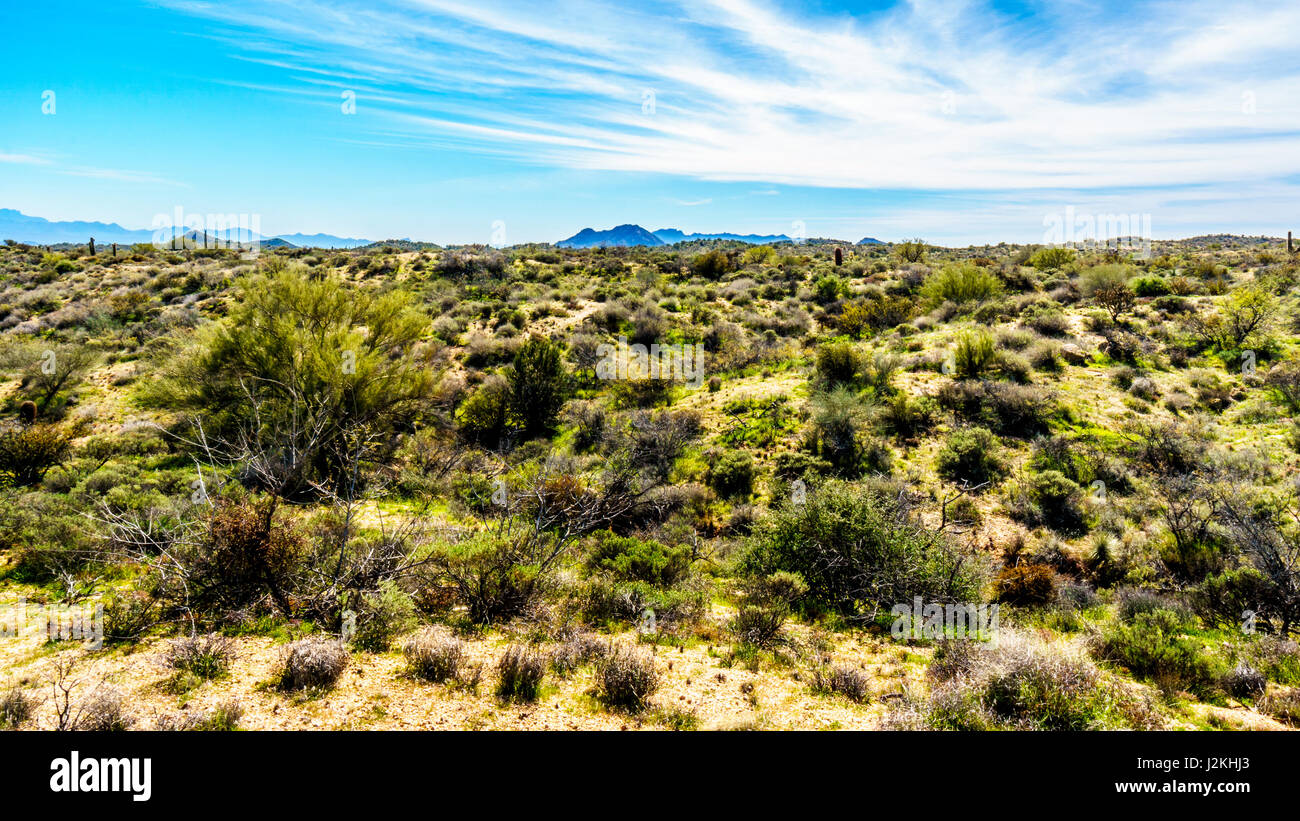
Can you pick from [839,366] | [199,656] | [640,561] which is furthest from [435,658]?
[839,366]

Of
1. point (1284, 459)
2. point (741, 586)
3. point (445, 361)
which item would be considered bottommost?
point (741, 586)

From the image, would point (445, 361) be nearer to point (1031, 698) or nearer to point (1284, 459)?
point (1031, 698)

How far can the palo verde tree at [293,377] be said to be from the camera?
40.5 ft

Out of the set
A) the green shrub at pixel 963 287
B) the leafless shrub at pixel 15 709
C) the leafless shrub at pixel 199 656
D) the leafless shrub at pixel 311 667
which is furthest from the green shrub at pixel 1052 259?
the leafless shrub at pixel 15 709

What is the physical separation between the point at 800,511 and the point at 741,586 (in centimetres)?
149

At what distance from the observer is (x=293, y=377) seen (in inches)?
496

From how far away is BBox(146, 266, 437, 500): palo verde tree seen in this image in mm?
12359

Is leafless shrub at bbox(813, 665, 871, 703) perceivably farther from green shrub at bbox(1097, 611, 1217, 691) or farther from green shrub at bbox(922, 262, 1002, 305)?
green shrub at bbox(922, 262, 1002, 305)

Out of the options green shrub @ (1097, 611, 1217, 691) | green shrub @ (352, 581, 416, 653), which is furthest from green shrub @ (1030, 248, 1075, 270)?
green shrub @ (352, 581, 416, 653)

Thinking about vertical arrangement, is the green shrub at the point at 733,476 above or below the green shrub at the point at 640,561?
above

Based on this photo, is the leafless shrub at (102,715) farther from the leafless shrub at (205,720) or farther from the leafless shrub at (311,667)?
the leafless shrub at (311,667)

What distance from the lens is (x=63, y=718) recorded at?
147 inches

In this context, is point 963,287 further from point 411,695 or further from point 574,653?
point 411,695
